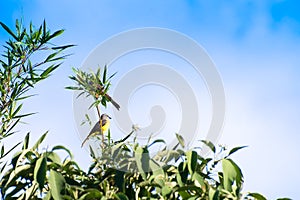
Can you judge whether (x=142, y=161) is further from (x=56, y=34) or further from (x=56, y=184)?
(x=56, y=34)

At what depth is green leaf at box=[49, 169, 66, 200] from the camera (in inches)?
55.6

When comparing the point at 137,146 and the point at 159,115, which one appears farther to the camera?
the point at 159,115

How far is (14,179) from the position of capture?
1.53m

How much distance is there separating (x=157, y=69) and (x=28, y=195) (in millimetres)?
956

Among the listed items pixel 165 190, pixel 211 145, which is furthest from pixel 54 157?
pixel 211 145

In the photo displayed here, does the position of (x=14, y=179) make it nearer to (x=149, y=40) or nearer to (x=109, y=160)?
(x=109, y=160)

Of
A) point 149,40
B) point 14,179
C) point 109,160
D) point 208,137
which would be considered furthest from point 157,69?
point 14,179

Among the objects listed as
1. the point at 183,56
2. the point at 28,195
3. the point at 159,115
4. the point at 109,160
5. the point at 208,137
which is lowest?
the point at 28,195

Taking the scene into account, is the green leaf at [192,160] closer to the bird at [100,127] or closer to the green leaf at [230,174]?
the green leaf at [230,174]

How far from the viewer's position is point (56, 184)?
144 cm

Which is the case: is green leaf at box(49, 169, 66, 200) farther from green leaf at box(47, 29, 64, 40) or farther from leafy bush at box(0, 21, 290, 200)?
green leaf at box(47, 29, 64, 40)

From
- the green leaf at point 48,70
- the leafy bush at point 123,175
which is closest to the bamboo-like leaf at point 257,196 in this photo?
the leafy bush at point 123,175

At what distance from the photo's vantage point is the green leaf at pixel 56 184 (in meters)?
1.41

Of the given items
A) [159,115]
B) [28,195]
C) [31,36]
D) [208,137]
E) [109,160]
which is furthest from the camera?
[31,36]
